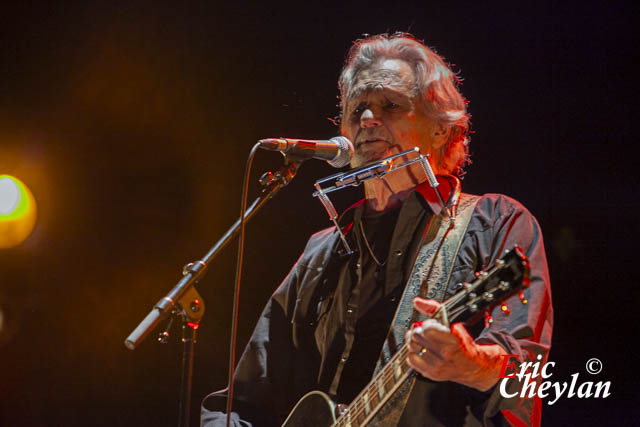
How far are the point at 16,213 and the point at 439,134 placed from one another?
259 cm

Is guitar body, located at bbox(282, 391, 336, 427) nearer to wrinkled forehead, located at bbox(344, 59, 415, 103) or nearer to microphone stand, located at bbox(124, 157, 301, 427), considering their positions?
microphone stand, located at bbox(124, 157, 301, 427)

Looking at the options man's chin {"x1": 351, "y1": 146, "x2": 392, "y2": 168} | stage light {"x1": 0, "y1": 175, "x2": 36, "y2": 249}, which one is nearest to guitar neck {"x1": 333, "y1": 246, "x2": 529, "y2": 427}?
man's chin {"x1": 351, "y1": 146, "x2": 392, "y2": 168}

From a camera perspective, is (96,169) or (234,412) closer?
(234,412)

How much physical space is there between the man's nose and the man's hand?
3.44ft

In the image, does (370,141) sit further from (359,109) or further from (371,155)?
(359,109)

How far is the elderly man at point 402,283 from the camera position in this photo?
5.58ft

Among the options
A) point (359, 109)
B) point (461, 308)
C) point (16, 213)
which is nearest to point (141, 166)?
point (16, 213)

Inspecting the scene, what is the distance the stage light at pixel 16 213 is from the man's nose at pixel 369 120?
7.37 feet

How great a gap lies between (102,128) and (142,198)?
0.52 metres

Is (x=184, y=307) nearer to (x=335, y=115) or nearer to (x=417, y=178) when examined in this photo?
(x=417, y=178)

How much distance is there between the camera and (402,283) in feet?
7.08

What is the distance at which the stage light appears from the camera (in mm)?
3451

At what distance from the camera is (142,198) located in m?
3.46

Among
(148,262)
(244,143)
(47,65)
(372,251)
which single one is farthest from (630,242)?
(47,65)
